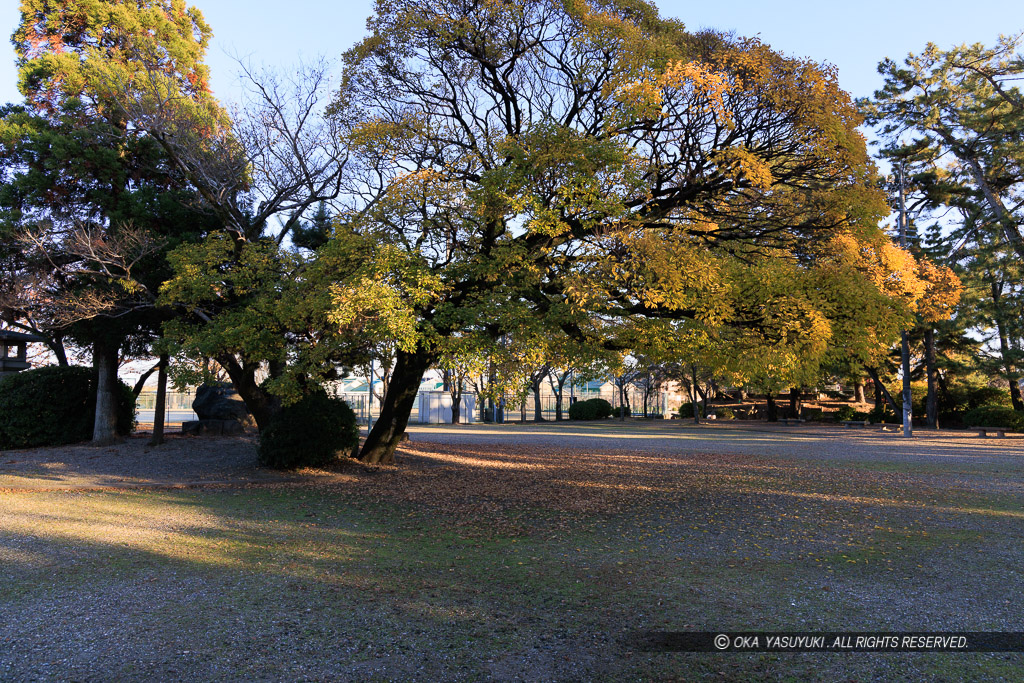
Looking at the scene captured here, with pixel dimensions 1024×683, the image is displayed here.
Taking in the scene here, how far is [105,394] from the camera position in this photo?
16.8 metres

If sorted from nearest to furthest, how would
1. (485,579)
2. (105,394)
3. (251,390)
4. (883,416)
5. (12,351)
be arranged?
(485,579), (251,390), (105,394), (12,351), (883,416)

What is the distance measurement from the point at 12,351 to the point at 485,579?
803 inches

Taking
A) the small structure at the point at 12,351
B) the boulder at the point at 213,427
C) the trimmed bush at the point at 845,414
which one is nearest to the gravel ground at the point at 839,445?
the boulder at the point at 213,427

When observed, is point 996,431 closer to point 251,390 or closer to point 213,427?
point 251,390

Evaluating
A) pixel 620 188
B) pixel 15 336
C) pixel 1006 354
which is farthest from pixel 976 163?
pixel 15 336

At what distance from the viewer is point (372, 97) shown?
485 inches

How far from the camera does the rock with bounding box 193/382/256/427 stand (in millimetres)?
20156

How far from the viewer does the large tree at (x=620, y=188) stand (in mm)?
8984

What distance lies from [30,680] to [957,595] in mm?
6887

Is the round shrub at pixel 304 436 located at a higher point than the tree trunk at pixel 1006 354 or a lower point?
lower

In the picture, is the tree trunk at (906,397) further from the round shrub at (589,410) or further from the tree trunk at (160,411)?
the tree trunk at (160,411)

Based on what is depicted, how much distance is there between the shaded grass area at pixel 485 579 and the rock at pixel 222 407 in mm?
9859

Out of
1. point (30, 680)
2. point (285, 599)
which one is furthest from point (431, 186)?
point (30, 680)

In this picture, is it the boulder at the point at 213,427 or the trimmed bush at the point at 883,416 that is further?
the trimmed bush at the point at 883,416
